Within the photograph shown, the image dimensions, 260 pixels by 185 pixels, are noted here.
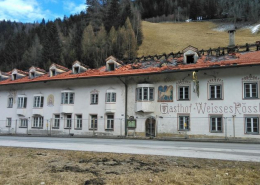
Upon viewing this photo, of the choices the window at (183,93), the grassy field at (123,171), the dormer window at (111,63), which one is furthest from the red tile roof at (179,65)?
the grassy field at (123,171)

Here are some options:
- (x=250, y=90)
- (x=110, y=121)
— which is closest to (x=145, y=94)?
(x=110, y=121)

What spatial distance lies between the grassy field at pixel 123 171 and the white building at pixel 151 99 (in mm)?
14827

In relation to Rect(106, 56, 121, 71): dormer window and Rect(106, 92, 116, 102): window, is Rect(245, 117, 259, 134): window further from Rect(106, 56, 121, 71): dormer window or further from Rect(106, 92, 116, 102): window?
Rect(106, 56, 121, 71): dormer window

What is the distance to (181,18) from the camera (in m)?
114

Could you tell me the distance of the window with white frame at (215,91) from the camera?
23.4 meters

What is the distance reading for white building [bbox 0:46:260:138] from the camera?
22453mm

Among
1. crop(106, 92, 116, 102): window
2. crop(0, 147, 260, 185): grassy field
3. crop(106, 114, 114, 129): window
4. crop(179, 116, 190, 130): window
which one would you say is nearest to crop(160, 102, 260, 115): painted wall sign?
crop(179, 116, 190, 130): window

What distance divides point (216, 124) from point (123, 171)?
17469mm

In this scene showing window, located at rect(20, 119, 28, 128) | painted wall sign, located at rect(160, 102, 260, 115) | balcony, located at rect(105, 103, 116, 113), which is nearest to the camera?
painted wall sign, located at rect(160, 102, 260, 115)

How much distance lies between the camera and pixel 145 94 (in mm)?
26188

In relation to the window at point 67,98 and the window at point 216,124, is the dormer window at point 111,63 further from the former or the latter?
the window at point 216,124

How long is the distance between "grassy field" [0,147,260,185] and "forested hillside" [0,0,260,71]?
43394mm

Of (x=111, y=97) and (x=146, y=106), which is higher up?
(x=111, y=97)

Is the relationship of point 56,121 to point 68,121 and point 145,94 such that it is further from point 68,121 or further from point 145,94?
point 145,94
